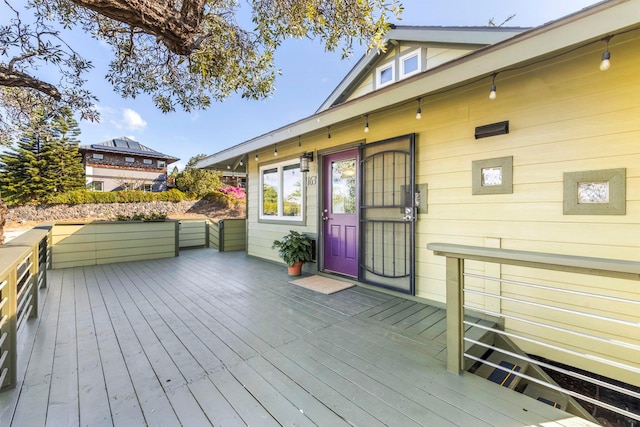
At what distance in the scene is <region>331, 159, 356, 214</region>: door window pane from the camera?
13.0 feet

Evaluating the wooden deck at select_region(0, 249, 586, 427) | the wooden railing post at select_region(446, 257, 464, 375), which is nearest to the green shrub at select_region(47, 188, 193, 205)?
the wooden deck at select_region(0, 249, 586, 427)

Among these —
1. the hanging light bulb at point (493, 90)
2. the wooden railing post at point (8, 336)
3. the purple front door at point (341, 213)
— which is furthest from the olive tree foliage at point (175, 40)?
the wooden railing post at point (8, 336)

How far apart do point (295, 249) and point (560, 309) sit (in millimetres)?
3431

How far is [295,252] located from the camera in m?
4.39

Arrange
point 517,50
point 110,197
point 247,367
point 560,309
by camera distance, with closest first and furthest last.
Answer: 1. point 560,309
2. point 247,367
3. point 517,50
4. point 110,197

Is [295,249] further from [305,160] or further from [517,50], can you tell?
[517,50]

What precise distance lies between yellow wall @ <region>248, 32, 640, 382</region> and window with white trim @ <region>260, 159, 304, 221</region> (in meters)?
2.16

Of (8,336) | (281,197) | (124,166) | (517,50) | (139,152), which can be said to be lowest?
(8,336)

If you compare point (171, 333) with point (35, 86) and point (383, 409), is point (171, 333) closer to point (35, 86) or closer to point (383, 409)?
point (383, 409)

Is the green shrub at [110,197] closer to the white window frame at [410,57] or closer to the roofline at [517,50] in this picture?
the white window frame at [410,57]

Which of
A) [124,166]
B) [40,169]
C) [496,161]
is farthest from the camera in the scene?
[124,166]

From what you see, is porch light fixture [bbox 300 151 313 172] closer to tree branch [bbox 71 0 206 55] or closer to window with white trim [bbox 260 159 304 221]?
window with white trim [bbox 260 159 304 221]

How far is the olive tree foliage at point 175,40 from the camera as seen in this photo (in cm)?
264

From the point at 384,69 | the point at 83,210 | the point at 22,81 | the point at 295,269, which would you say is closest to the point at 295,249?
the point at 295,269
